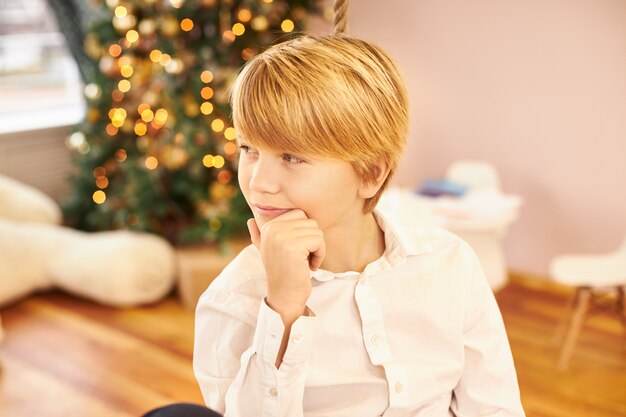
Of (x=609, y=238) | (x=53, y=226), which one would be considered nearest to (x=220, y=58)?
(x=53, y=226)

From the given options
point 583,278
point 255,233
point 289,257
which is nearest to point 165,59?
point 583,278

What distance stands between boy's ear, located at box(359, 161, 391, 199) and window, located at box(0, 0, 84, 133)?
3.67m

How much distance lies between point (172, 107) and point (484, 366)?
2.72 meters

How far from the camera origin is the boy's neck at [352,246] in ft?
3.98

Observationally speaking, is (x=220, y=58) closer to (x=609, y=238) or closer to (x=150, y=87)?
(x=150, y=87)

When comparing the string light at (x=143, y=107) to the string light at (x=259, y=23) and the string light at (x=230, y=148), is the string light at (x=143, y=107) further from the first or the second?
the string light at (x=259, y=23)

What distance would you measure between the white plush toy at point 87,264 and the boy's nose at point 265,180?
2.60m

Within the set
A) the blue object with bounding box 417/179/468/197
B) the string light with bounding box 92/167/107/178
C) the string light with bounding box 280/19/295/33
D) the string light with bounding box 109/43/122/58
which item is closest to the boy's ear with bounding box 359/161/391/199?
the blue object with bounding box 417/179/468/197

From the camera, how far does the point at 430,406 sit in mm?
1217

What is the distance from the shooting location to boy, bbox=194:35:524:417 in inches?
41.2

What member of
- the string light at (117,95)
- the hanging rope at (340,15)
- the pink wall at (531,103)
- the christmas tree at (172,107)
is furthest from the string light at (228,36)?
the hanging rope at (340,15)

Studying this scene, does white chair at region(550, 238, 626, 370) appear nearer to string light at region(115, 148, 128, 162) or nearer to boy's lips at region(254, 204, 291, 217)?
boy's lips at region(254, 204, 291, 217)

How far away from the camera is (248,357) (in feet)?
3.64

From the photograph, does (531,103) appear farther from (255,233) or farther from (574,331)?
(255,233)
